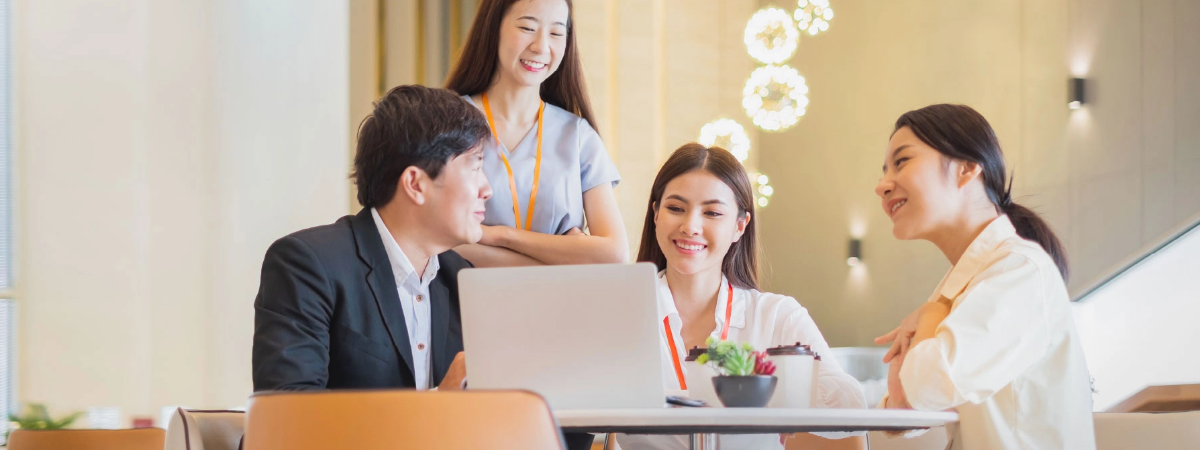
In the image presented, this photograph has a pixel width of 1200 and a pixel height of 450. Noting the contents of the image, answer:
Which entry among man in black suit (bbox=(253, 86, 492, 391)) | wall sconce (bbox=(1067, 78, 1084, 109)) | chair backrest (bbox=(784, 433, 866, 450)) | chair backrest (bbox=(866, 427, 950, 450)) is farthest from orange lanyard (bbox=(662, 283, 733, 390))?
wall sconce (bbox=(1067, 78, 1084, 109))

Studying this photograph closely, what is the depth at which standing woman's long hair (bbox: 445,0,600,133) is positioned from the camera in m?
2.84

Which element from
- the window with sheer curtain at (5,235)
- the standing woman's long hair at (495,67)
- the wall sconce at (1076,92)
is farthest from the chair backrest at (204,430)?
the wall sconce at (1076,92)

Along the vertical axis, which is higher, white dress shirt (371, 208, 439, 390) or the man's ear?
the man's ear

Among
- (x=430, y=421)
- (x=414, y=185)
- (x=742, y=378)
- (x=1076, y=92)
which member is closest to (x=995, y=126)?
(x=1076, y=92)

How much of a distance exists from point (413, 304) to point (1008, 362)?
1171 mm

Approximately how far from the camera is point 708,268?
2.88m

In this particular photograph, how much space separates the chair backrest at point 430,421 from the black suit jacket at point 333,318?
59cm

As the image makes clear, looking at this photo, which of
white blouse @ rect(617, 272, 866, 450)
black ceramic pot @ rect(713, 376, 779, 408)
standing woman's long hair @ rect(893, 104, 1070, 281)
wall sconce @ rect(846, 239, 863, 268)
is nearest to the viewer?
black ceramic pot @ rect(713, 376, 779, 408)

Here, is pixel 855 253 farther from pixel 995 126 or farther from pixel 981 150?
pixel 981 150

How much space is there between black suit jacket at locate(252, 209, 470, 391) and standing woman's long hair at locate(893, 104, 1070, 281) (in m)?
1.15

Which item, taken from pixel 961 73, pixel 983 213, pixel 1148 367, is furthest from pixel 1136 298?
pixel 983 213

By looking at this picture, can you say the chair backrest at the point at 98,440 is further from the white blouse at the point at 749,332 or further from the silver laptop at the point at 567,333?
the silver laptop at the point at 567,333

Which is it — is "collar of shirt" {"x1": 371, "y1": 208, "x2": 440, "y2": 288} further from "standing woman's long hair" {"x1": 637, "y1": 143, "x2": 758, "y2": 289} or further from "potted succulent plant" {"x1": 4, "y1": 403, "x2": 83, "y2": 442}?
"potted succulent plant" {"x1": 4, "y1": 403, "x2": 83, "y2": 442}

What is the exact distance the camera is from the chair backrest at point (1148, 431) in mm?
2398
